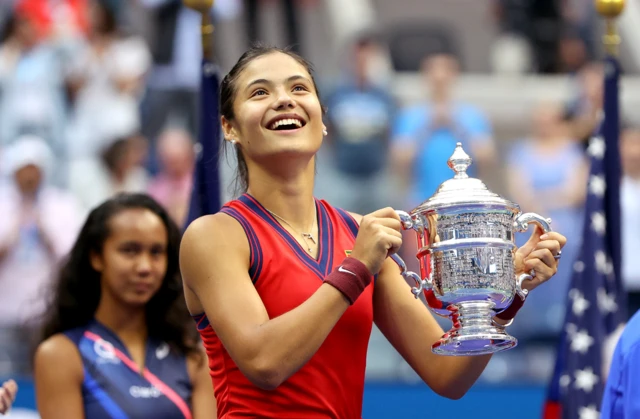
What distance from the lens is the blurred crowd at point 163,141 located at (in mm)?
7234

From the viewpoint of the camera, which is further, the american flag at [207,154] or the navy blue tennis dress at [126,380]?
the american flag at [207,154]

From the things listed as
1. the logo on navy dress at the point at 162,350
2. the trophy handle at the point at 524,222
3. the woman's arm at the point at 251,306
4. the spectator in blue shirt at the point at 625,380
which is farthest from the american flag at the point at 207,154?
the spectator in blue shirt at the point at 625,380

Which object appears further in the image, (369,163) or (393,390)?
(369,163)

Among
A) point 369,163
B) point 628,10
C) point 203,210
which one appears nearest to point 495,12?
point 628,10

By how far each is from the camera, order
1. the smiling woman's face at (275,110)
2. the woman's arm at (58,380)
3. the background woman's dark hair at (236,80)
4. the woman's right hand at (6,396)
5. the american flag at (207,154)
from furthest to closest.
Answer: the american flag at (207,154) < the woman's arm at (58,380) < the woman's right hand at (6,396) < the background woman's dark hair at (236,80) < the smiling woman's face at (275,110)

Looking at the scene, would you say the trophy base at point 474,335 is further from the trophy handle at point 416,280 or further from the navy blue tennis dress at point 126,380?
the navy blue tennis dress at point 126,380

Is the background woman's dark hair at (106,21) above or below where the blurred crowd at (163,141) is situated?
above

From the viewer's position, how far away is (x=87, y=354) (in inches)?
156

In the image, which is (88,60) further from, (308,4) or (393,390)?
(393,390)

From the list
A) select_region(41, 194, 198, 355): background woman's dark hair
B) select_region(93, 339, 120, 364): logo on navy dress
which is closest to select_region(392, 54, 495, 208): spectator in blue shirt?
select_region(41, 194, 198, 355): background woman's dark hair

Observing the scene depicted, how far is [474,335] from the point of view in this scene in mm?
2613

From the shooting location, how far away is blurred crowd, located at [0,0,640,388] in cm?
723

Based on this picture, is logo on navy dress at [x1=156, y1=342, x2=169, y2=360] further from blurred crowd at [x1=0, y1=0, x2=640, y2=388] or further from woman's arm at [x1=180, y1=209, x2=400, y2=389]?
blurred crowd at [x1=0, y1=0, x2=640, y2=388]

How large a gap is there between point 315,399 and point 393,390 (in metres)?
3.34
